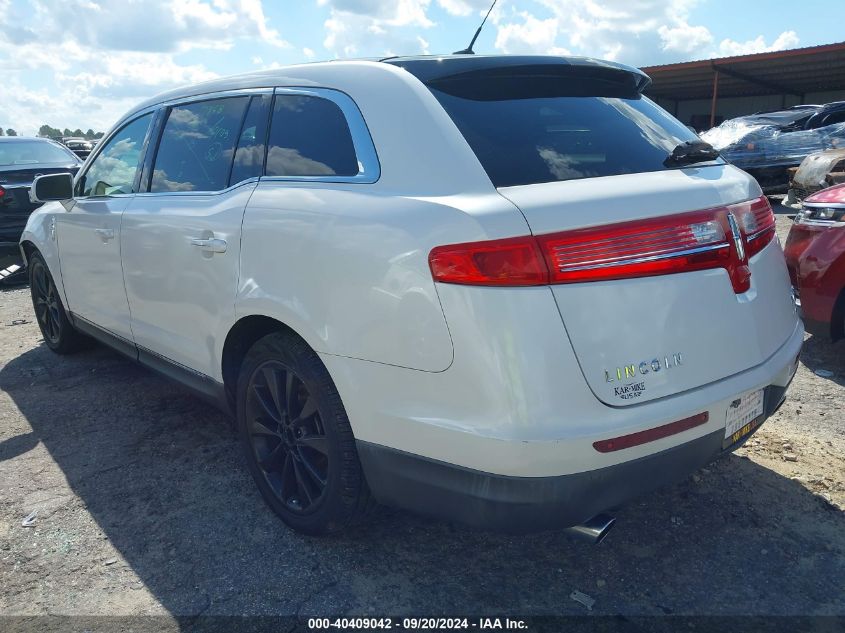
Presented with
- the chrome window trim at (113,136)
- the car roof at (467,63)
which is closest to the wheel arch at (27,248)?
the chrome window trim at (113,136)

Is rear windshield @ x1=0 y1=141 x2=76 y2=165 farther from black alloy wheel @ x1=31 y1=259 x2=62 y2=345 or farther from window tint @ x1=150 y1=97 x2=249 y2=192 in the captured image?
window tint @ x1=150 y1=97 x2=249 y2=192

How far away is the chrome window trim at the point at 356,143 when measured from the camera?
7.88 ft

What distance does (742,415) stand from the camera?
2334 millimetres

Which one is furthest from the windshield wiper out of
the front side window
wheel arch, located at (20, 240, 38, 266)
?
the front side window

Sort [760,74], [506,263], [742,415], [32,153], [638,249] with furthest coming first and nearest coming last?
[760,74]
[32,153]
[742,415]
[638,249]
[506,263]

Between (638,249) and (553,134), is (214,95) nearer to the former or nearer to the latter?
(553,134)

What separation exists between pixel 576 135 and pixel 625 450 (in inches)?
42.8

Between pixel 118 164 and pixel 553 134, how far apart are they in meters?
2.79

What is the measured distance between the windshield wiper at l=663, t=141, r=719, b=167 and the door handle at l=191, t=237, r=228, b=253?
171 cm

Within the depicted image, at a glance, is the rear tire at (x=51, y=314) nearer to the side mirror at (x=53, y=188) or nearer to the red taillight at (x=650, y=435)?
the side mirror at (x=53, y=188)

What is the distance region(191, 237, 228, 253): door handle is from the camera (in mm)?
2863

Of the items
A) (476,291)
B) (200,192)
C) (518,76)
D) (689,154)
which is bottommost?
(476,291)

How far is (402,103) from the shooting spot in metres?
2.39

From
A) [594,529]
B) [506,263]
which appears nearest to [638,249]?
[506,263]
